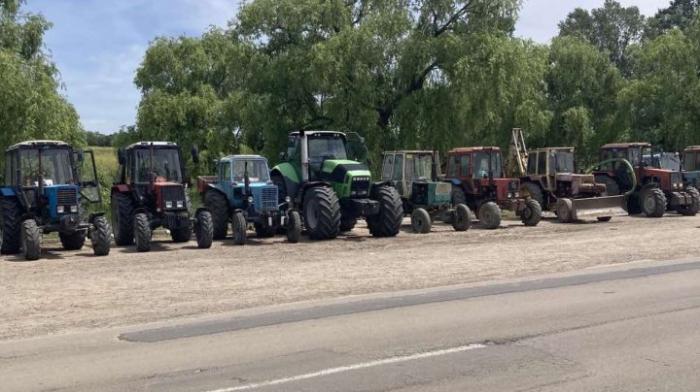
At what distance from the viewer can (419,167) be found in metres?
25.2

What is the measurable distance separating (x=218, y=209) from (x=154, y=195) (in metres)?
2.15

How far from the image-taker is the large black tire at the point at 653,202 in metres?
Answer: 28.3

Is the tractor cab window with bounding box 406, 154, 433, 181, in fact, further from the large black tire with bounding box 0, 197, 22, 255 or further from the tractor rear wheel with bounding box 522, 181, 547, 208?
the large black tire with bounding box 0, 197, 22, 255

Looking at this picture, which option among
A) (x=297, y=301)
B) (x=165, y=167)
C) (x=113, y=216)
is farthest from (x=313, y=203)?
(x=297, y=301)

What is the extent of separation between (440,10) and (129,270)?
18913 mm

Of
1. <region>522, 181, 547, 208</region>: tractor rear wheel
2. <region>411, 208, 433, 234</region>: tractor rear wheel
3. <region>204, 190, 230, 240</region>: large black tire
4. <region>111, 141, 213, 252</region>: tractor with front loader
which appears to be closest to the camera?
<region>111, 141, 213, 252</region>: tractor with front loader

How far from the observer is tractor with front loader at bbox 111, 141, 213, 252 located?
19.8 metres

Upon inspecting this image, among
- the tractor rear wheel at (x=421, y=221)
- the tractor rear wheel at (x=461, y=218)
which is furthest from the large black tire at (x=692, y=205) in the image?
the tractor rear wheel at (x=421, y=221)

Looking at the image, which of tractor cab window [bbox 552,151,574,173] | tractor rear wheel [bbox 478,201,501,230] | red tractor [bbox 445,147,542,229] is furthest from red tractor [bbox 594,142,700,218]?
tractor rear wheel [bbox 478,201,501,230]

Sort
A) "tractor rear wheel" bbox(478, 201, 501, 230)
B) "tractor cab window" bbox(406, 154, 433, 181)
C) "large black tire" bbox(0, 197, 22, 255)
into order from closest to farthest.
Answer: "large black tire" bbox(0, 197, 22, 255) → "tractor rear wheel" bbox(478, 201, 501, 230) → "tractor cab window" bbox(406, 154, 433, 181)

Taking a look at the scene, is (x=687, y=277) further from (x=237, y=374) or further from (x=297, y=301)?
(x=237, y=374)

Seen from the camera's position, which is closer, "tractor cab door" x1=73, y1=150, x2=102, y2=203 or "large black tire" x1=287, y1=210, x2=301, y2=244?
"tractor cab door" x1=73, y1=150, x2=102, y2=203

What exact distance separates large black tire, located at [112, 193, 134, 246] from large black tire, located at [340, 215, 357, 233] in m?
5.50

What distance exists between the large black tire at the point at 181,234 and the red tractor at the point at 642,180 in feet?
50.6
